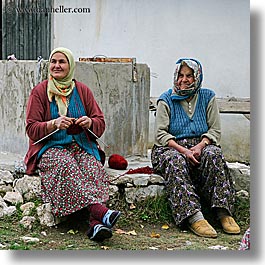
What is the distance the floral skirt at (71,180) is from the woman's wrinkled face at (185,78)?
0.62 metres

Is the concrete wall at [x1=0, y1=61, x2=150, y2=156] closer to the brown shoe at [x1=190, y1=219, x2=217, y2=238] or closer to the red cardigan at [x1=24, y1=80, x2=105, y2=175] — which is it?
the red cardigan at [x1=24, y1=80, x2=105, y2=175]

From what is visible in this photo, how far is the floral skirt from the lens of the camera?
12.7 feet

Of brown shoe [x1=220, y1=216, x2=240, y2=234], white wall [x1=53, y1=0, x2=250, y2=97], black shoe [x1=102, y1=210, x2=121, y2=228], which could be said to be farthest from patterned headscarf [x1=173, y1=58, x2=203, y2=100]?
black shoe [x1=102, y1=210, x2=121, y2=228]

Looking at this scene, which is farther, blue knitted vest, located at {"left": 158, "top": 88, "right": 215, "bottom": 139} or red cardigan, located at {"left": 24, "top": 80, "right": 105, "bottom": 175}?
blue knitted vest, located at {"left": 158, "top": 88, "right": 215, "bottom": 139}

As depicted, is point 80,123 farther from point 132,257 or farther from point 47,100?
point 132,257

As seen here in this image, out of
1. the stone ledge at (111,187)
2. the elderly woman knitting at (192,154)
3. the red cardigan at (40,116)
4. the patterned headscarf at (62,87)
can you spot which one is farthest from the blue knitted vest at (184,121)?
the patterned headscarf at (62,87)

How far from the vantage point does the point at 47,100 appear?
160 inches

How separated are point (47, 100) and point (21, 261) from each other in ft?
2.87

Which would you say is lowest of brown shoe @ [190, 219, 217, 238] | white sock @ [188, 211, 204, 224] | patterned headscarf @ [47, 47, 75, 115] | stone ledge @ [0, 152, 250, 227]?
brown shoe @ [190, 219, 217, 238]

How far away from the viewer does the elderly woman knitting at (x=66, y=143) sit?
12.7 feet

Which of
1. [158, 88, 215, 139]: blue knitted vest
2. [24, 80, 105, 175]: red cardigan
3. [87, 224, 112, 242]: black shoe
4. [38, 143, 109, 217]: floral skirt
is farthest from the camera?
[158, 88, 215, 139]: blue knitted vest

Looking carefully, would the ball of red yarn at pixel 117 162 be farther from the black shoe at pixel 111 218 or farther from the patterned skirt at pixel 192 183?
the black shoe at pixel 111 218

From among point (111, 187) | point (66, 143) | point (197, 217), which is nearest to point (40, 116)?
point (66, 143)

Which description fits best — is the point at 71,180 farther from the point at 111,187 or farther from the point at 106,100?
the point at 106,100
